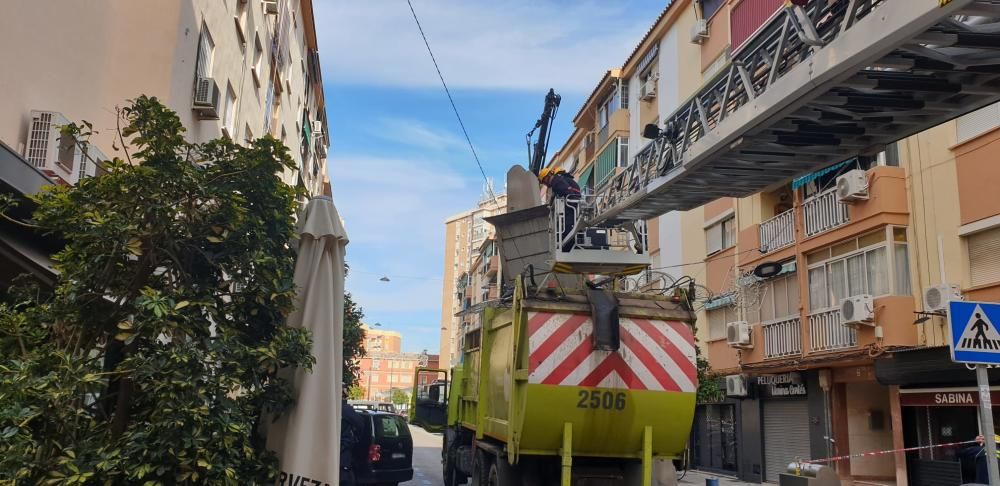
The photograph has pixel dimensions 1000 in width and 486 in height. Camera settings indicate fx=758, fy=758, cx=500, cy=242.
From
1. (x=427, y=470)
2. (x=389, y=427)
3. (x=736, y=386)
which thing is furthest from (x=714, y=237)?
(x=389, y=427)

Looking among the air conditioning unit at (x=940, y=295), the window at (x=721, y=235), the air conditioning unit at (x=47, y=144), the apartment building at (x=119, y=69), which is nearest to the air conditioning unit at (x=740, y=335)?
the window at (x=721, y=235)

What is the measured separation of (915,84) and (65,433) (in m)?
6.24

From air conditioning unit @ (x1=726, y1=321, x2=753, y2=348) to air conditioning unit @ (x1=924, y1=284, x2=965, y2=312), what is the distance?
19.7ft

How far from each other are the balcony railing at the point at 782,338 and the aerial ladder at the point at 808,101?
9.61 meters

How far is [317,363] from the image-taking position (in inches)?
202

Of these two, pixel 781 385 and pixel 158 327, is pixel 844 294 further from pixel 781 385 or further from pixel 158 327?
pixel 158 327

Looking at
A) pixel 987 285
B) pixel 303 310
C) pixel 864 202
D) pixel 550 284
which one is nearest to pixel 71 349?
pixel 303 310

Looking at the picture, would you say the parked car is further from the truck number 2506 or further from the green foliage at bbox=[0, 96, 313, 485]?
the green foliage at bbox=[0, 96, 313, 485]

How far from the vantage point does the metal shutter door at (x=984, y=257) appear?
42.1ft

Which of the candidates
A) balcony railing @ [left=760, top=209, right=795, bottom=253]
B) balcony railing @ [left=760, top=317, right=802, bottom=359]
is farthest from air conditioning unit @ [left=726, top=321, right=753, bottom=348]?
balcony railing @ [left=760, top=209, right=795, bottom=253]

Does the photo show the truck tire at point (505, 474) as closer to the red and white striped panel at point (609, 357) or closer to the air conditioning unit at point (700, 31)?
the red and white striped panel at point (609, 357)

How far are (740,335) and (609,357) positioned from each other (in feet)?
40.7

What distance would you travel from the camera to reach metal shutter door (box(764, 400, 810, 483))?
1791 cm

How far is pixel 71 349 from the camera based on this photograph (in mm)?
4699
